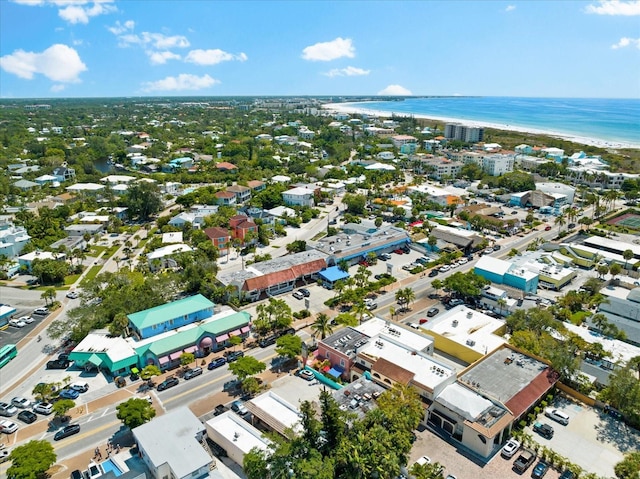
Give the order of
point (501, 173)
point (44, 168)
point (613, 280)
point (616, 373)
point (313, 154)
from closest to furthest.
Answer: point (616, 373), point (613, 280), point (44, 168), point (501, 173), point (313, 154)

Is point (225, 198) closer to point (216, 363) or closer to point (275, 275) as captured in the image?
point (275, 275)

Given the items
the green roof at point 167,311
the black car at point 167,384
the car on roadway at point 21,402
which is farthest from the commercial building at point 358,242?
the car on roadway at point 21,402

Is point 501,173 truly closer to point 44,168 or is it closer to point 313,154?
point 313,154

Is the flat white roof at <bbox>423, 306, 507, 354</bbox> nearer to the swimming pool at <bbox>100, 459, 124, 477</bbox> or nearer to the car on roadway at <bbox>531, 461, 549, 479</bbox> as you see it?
the car on roadway at <bbox>531, 461, 549, 479</bbox>

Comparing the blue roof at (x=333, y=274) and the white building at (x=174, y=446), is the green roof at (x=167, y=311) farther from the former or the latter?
the blue roof at (x=333, y=274)

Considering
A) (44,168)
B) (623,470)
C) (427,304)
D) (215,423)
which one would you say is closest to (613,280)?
(427,304)

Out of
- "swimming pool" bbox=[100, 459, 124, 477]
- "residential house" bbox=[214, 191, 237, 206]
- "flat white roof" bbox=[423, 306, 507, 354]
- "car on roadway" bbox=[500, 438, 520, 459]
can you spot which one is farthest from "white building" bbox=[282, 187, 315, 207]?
"swimming pool" bbox=[100, 459, 124, 477]

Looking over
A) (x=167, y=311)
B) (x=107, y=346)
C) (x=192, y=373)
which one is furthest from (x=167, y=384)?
(x=167, y=311)

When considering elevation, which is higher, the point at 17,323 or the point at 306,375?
the point at 17,323
